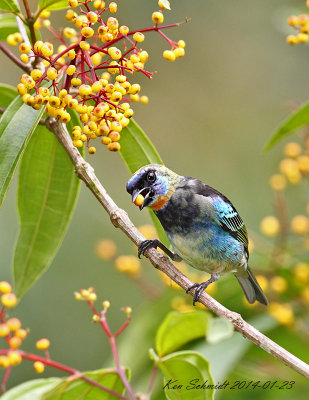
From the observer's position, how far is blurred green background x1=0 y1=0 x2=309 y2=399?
20.7 ft

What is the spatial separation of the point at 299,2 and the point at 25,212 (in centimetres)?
524

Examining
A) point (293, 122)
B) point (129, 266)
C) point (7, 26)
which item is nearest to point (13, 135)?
point (7, 26)

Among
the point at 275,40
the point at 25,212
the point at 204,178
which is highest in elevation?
the point at 25,212

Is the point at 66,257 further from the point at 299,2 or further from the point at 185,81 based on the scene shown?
the point at 299,2

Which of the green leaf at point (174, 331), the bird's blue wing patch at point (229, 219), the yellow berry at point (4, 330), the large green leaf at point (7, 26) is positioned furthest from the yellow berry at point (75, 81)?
the bird's blue wing patch at point (229, 219)

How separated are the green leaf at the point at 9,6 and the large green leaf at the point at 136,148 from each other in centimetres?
59

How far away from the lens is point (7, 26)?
8.46 feet

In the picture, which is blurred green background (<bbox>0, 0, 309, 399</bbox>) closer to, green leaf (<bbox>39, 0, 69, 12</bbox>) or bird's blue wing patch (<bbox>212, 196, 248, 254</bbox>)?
bird's blue wing patch (<bbox>212, 196, 248, 254</bbox>)

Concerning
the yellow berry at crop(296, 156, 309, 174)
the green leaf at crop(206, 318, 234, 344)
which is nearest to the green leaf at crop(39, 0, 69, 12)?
the green leaf at crop(206, 318, 234, 344)

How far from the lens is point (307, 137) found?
311cm

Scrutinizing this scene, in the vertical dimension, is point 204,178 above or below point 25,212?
below

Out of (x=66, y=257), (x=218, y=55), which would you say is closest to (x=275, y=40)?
(x=218, y=55)

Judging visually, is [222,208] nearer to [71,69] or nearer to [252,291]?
[252,291]

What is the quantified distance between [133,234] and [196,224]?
2.66 ft
